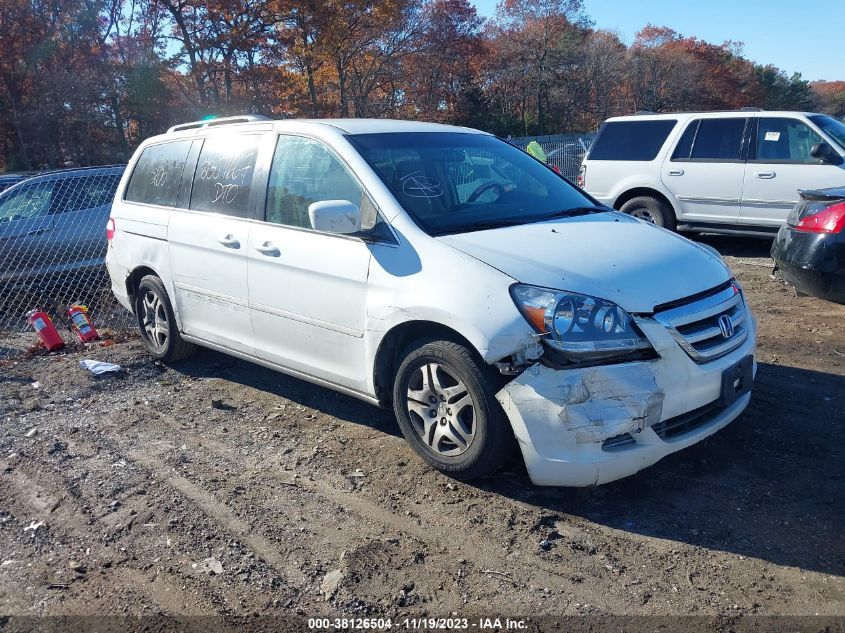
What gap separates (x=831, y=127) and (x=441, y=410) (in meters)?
7.72

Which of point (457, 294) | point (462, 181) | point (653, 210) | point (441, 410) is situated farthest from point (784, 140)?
point (441, 410)

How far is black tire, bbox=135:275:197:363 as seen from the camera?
5.73 m

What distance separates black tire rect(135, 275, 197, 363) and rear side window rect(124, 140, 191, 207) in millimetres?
654

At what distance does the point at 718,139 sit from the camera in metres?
9.48

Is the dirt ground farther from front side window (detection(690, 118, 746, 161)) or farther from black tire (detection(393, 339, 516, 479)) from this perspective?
front side window (detection(690, 118, 746, 161))

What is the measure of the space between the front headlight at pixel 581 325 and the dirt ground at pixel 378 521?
0.82 meters

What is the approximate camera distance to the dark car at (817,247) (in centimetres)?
588

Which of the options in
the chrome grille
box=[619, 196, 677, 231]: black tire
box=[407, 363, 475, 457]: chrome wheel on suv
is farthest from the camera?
box=[619, 196, 677, 231]: black tire

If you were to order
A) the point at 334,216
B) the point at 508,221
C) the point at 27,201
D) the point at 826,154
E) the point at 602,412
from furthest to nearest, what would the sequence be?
the point at 27,201
the point at 826,154
the point at 508,221
the point at 334,216
the point at 602,412

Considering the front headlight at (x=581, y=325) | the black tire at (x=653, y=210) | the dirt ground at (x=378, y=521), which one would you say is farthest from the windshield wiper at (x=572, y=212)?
the black tire at (x=653, y=210)

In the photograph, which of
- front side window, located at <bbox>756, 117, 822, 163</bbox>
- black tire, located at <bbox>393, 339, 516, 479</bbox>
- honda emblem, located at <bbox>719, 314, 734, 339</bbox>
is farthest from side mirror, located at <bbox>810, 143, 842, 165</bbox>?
black tire, located at <bbox>393, 339, 516, 479</bbox>

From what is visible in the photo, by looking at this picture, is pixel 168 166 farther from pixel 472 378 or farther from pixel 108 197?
pixel 108 197

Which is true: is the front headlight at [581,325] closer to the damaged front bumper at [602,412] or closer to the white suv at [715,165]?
the damaged front bumper at [602,412]

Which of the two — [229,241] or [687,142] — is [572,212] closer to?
[229,241]
